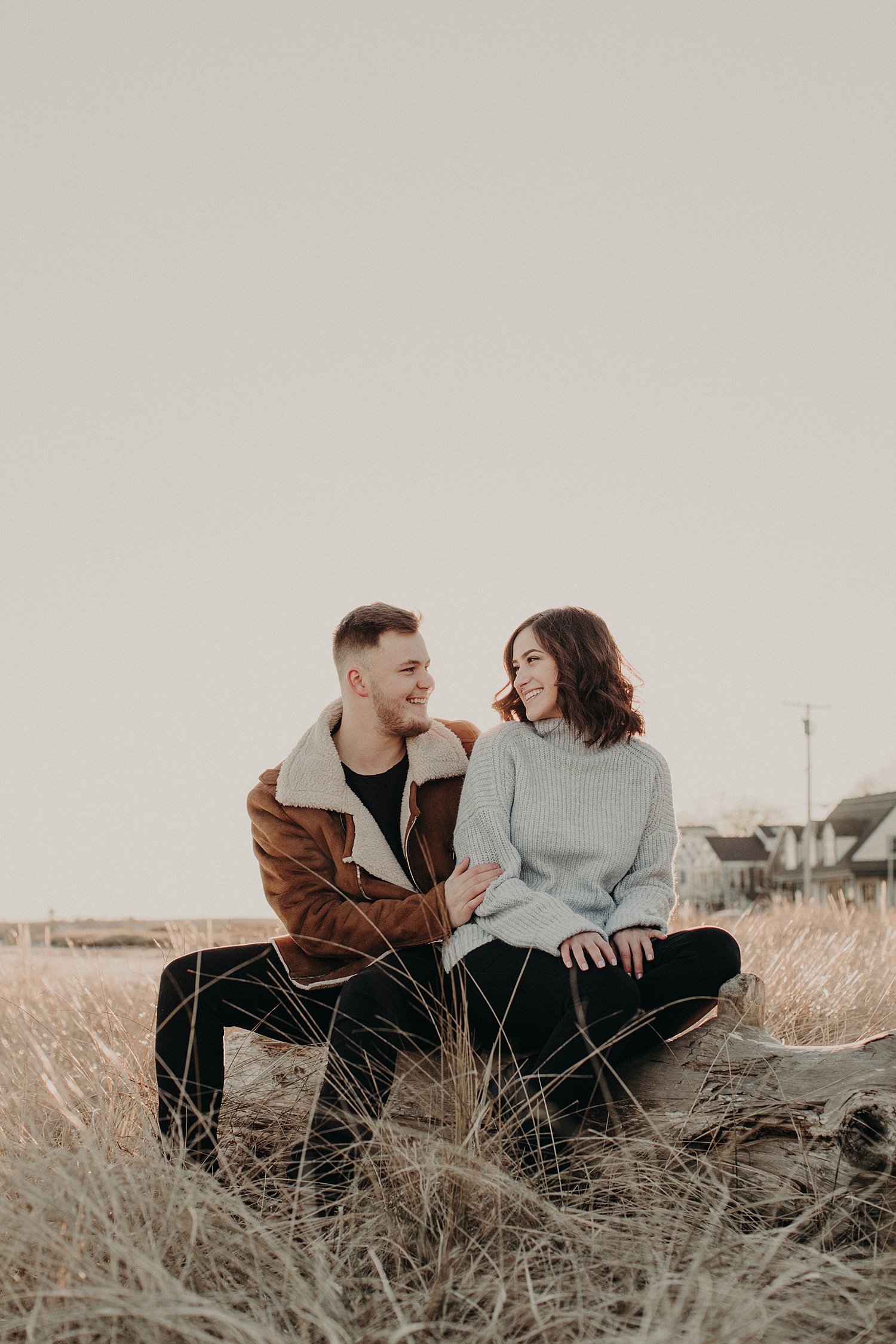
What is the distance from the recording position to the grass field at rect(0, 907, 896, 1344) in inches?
64.6

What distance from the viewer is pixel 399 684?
337 centimetres

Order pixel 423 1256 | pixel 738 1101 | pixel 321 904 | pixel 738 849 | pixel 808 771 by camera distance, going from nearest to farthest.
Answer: pixel 423 1256, pixel 738 1101, pixel 321 904, pixel 808 771, pixel 738 849

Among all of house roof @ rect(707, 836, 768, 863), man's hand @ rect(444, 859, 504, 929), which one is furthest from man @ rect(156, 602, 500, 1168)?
house roof @ rect(707, 836, 768, 863)

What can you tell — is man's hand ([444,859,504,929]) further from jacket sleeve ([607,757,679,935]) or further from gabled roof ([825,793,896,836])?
gabled roof ([825,793,896,836])

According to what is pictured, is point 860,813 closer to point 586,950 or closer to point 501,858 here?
point 501,858

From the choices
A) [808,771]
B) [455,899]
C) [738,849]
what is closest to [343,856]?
[455,899]

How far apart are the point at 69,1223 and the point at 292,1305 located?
18.6 inches

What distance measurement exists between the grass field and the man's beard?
4.46 feet

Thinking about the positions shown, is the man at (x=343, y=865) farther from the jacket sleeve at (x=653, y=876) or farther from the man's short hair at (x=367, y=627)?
the jacket sleeve at (x=653, y=876)

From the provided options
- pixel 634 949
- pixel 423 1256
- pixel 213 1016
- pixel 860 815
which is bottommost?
pixel 860 815

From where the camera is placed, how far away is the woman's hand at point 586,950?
8.95 feet

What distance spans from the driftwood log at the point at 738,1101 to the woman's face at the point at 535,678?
3.20 ft

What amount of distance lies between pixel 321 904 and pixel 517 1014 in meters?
0.73

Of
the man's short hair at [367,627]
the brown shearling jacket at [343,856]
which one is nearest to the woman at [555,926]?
the brown shearling jacket at [343,856]
